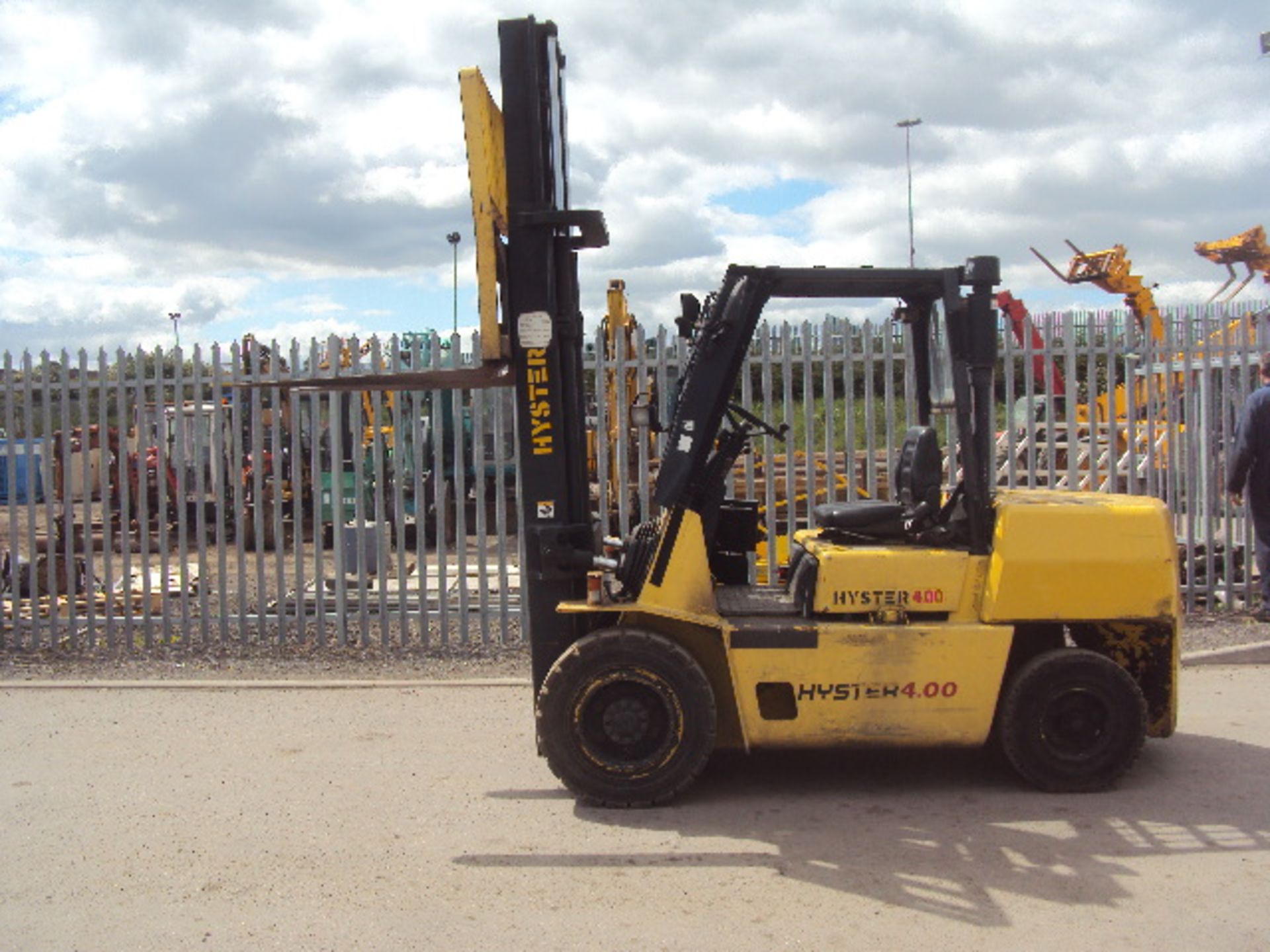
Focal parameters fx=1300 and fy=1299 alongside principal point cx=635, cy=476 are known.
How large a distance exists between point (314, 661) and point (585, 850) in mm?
4843

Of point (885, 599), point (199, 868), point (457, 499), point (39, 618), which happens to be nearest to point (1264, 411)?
point (885, 599)

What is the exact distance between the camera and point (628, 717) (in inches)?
229

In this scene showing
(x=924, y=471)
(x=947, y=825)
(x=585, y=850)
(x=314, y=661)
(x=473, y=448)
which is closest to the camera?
(x=585, y=850)

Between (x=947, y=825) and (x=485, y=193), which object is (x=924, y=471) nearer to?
(x=947, y=825)

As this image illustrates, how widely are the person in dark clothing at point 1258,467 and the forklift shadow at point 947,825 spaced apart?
3490 mm

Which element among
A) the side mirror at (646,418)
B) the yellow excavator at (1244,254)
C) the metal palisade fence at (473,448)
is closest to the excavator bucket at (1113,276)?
the yellow excavator at (1244,254)

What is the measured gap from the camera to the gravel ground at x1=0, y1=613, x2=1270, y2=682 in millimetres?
9211

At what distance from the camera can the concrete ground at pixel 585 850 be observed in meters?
4.55

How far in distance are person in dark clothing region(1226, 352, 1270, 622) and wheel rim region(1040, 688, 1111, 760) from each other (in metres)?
4.54

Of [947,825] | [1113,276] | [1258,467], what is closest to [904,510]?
[947,825]

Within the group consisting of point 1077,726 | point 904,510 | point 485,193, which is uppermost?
point 485,193

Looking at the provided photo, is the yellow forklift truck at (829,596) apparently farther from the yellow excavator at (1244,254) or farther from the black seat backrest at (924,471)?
the yellow excavator at (1244,254)

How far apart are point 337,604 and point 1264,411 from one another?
7096 mm

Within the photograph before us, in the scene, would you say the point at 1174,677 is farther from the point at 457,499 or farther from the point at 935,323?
the point at 457,499
